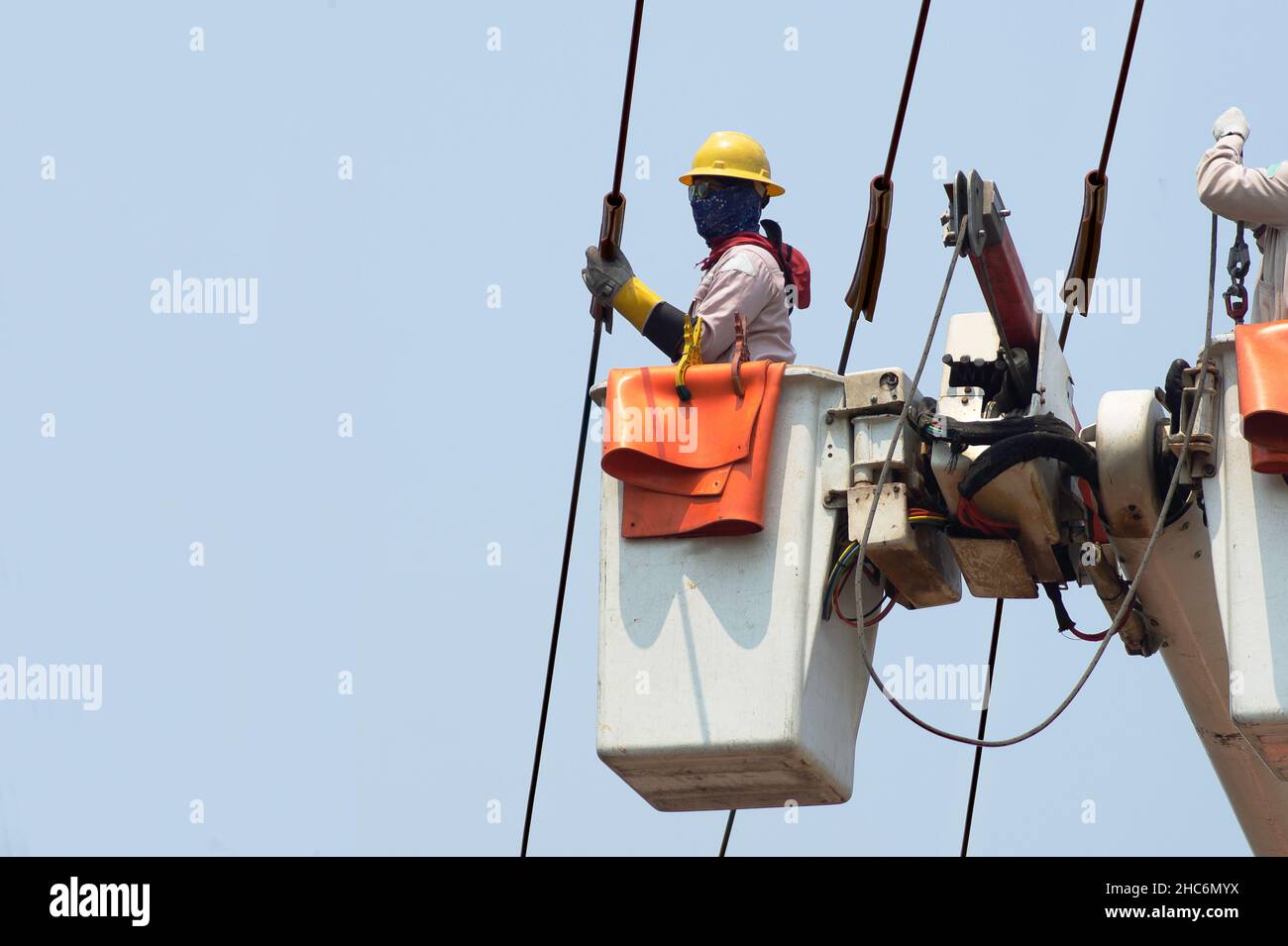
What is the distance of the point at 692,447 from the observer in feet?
40.0

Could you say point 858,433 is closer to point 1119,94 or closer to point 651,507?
point 651,507

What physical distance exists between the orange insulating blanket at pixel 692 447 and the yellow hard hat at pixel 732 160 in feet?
4.15

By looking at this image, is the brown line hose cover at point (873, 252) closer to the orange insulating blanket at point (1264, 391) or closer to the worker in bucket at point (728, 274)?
the worker in bucket at point (728, 274)

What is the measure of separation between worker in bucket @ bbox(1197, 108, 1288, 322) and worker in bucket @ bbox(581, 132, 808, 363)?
191 cm

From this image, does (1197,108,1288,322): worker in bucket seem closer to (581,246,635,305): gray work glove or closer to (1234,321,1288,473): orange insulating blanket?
(1234,321,1288,473): orange insulating blanket

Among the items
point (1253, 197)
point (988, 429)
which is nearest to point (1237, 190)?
point (1253, 197)

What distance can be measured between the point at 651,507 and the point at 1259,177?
277cm

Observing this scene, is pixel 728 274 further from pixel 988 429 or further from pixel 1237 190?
pixel 1237 190

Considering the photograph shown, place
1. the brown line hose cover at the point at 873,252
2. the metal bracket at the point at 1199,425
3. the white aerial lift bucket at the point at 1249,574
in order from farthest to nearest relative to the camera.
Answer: the brown line hose cover at the point at 873,252
the metal bracket at the point at 1199,425
the white aerial lift bucket at the point at 1249,574

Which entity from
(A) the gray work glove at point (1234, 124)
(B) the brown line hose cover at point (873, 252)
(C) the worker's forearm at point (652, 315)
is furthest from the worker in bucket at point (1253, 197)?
(C) the worker's forearm at point (652, 315)

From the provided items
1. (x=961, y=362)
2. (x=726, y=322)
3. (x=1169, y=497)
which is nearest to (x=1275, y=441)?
(x=1169, y=497)

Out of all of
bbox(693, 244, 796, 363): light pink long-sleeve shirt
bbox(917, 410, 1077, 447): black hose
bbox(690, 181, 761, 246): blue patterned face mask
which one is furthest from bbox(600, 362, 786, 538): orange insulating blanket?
bbox(690, 181, 761, 246): blue patterned face mask

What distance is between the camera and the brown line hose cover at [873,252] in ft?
43.1

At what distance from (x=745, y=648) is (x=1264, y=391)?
226 centimetres
